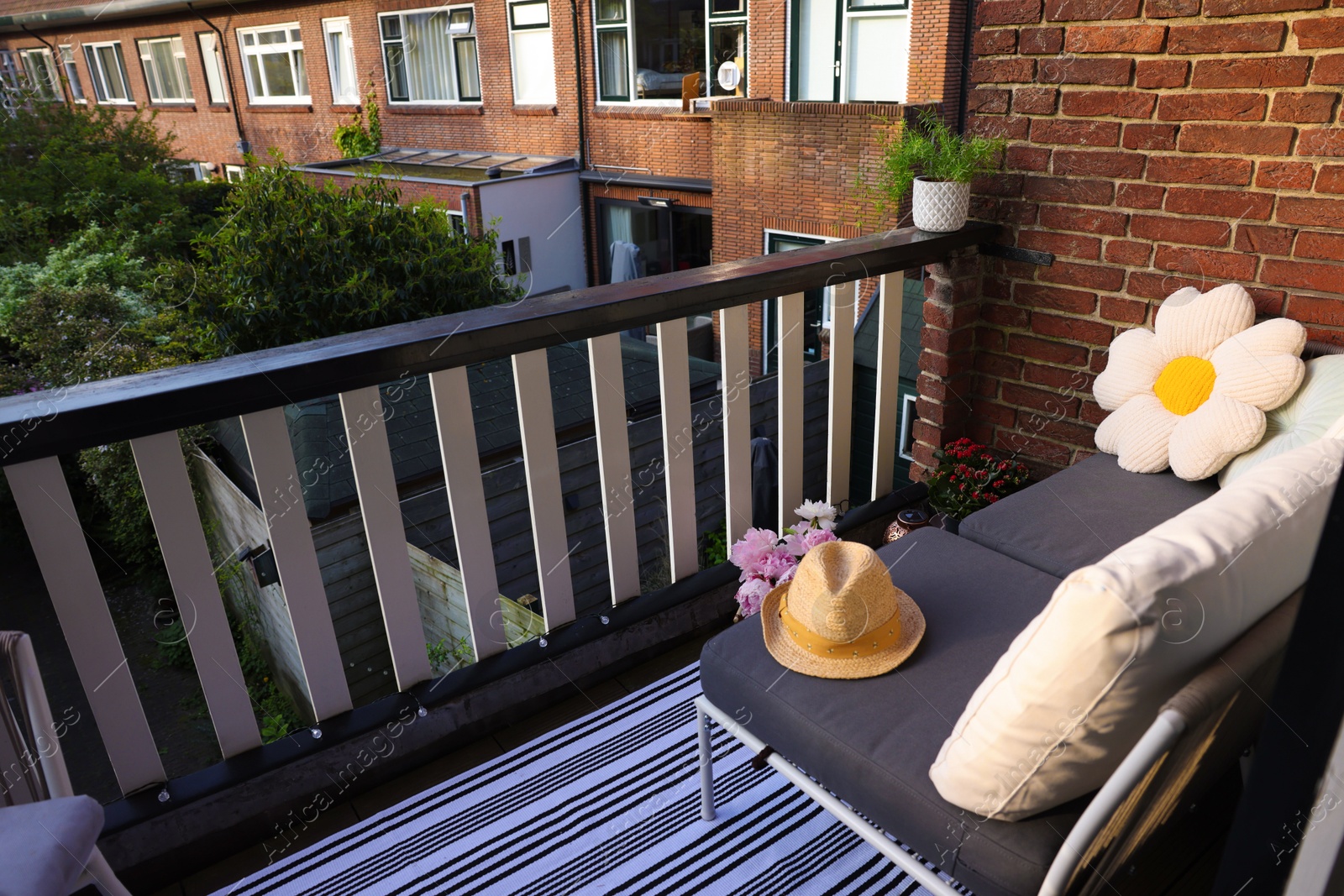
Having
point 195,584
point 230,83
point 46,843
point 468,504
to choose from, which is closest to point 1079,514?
point 468,504

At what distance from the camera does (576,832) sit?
5.59ft

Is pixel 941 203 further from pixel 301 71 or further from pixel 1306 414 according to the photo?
pixel 301 71

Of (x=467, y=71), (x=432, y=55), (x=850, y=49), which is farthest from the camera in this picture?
(x=432, y=55)

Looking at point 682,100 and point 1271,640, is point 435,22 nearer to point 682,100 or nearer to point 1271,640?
point 682,100

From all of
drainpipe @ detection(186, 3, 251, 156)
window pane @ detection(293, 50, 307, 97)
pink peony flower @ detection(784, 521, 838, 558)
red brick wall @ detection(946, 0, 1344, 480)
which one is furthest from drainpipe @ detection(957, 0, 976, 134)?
drainpipe @ detection(186, 3, 251, 156)

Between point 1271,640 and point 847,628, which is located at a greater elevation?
point 1271,640

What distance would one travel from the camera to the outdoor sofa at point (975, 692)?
100cm

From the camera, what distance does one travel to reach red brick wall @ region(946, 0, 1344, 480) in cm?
195

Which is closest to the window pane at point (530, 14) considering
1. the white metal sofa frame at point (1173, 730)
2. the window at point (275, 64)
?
the window at point (275, 64)

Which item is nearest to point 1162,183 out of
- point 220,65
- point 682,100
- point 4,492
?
point 4,492

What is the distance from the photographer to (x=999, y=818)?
1.15 metres

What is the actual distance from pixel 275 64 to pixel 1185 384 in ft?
61.2

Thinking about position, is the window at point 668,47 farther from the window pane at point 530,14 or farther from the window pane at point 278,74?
the window pane at point 278,74

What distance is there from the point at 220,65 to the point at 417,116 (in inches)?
234
